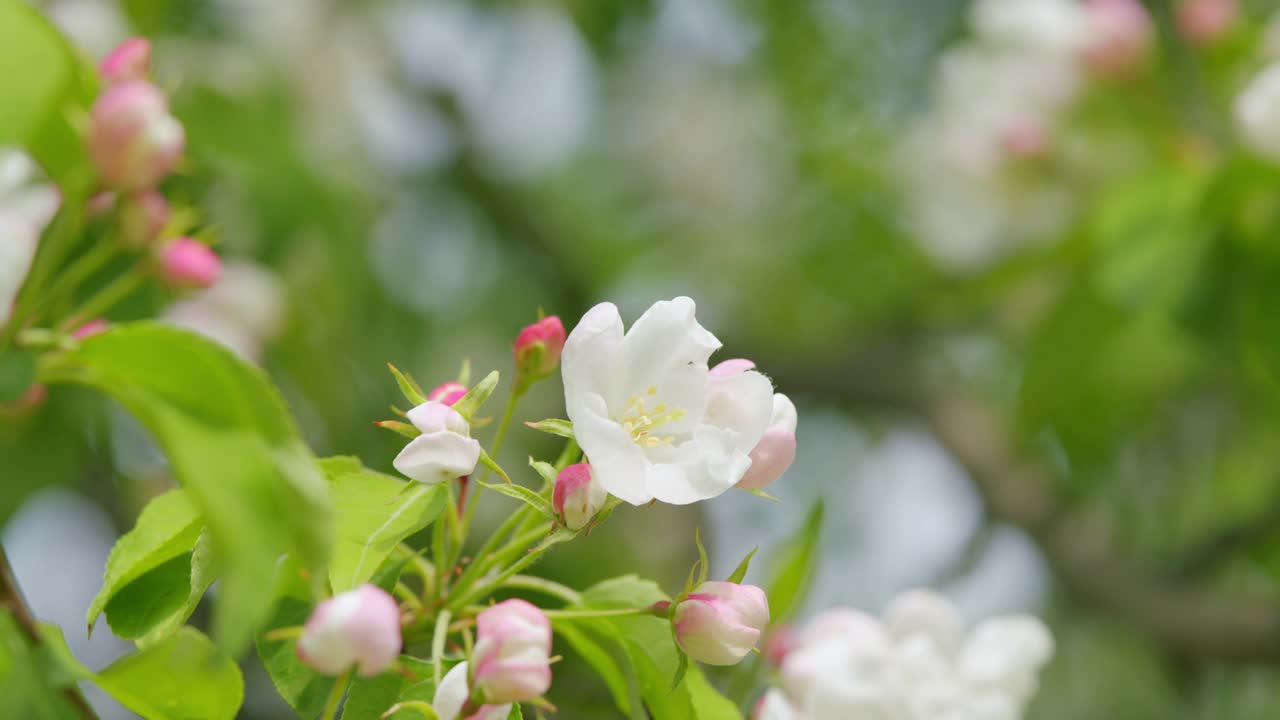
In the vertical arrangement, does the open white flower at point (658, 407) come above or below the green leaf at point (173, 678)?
above

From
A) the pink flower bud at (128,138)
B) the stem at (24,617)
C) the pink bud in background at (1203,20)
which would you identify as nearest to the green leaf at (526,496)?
the stem at (24,617)

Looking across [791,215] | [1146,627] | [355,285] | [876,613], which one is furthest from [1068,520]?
[355,285]

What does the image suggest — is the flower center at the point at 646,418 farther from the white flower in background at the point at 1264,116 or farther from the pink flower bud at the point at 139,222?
the white flower in background at the point at 1264,116

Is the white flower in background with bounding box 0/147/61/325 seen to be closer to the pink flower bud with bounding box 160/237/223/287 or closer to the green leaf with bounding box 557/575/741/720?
the pink flower bud with bounding box 160/237/223/287

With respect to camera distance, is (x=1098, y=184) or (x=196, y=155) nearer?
(x=196, y=155)

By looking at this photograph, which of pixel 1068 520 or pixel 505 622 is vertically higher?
pixel 505 622

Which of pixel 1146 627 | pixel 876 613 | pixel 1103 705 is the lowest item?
pixel 1103 705

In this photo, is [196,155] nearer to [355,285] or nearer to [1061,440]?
[355,285]

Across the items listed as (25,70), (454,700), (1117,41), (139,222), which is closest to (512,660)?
(454,700)
